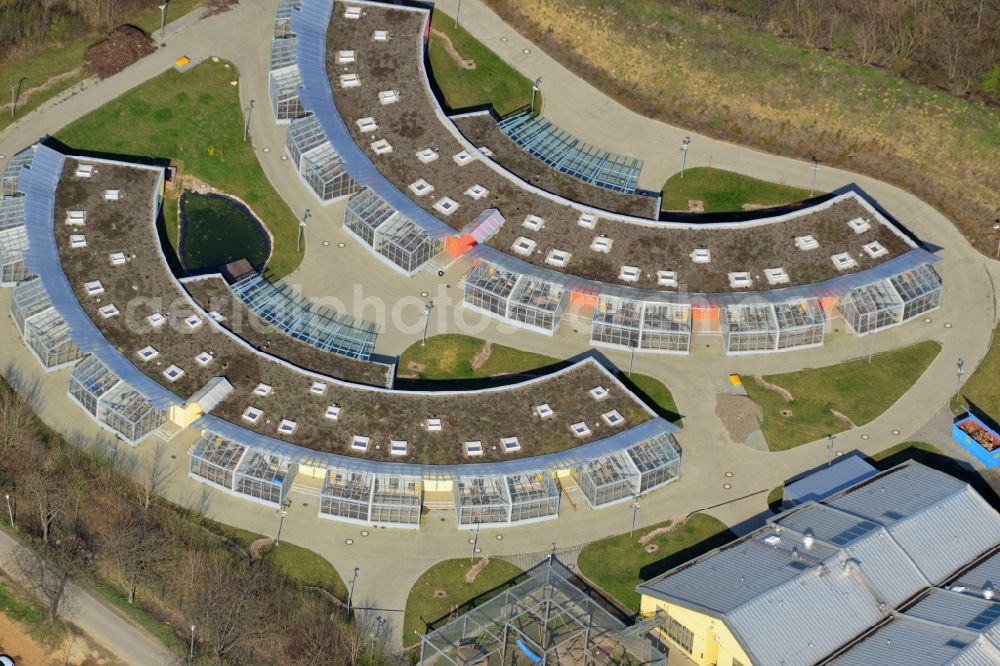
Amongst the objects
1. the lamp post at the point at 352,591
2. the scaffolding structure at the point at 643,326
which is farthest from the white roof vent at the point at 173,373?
the scaffolding structure at the point at 643,326

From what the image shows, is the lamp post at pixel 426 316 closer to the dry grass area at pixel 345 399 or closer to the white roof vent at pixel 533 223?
the dry grass area at pixel 345 399

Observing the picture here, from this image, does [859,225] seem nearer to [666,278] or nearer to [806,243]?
[806,243]

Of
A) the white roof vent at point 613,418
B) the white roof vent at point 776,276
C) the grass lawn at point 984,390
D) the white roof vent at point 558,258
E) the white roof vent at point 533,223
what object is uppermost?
A: the white roof vent at point 776,276

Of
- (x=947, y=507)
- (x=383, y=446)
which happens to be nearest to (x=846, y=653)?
(x=947, y=507)

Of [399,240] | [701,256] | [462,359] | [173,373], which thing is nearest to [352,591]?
[173,373]

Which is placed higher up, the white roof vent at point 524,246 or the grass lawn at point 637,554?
the white roof vent at point 524,246

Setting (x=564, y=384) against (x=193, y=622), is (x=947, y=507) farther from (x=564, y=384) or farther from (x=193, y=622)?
(x=193, y=622)
